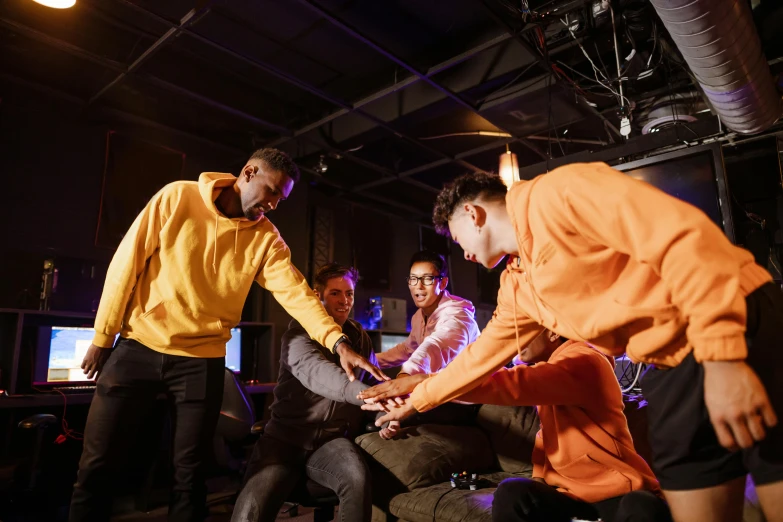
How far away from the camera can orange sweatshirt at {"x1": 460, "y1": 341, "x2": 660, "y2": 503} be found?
65.6 inches

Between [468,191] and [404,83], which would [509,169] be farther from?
[468,191]

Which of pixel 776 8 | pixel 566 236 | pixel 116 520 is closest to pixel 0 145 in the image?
pixel 116 520

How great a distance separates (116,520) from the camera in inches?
154

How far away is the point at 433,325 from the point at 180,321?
1738mm

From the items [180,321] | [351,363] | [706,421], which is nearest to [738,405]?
[706,421]

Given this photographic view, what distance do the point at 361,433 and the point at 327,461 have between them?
492mm

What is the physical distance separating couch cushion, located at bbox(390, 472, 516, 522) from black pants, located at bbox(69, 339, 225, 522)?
97cm

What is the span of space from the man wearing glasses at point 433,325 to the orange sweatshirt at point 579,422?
87cm

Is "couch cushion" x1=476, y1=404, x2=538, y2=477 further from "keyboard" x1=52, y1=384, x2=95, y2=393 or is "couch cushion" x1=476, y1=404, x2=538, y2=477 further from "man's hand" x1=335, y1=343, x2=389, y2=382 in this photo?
"keyboard" x1=52, y1=384, x2=95, y2=393

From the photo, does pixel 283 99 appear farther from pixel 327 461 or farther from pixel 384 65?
pixel 327 461

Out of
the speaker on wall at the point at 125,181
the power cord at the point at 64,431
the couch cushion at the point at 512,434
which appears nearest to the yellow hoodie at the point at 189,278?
the couch cushion at the point at 512,434

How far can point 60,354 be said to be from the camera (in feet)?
13.4

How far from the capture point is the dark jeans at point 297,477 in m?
2.17

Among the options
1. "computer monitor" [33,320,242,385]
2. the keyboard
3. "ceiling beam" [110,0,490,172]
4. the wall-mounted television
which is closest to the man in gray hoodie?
the keyboard
